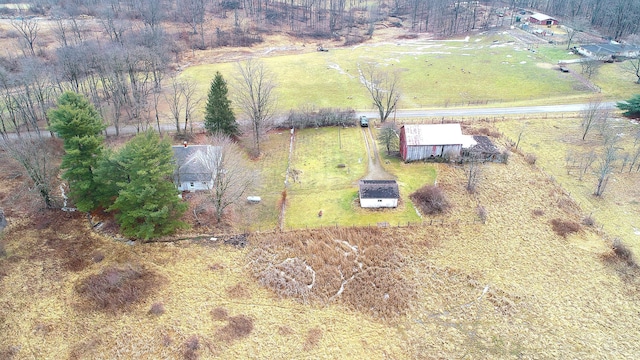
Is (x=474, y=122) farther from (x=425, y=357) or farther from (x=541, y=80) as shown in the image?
(x=425, y=357)

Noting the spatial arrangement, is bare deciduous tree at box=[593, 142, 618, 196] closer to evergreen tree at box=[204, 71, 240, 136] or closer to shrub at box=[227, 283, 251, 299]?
shrub at box=[227, 283, 251, 299]

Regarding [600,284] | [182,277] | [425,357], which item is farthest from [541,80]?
[182,277]

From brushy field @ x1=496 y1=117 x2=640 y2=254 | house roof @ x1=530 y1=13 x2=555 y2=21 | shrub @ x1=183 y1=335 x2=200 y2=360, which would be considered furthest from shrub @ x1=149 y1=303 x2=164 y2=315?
house roof @ x1=530 y1=13 x2=555 y2=21

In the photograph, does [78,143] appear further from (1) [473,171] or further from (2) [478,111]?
(2) [478,111]

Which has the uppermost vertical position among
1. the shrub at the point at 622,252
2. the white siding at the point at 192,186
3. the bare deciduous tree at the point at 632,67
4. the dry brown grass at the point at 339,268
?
the bare deciduous tree at the point at 632,67

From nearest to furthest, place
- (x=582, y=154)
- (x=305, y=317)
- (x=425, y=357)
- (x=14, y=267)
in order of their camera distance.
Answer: (x=425, y=357) < (x=305, y=317) < (x=14, y=267) < (x=582, y=154)

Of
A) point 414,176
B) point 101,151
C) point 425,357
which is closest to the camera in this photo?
point 425,357

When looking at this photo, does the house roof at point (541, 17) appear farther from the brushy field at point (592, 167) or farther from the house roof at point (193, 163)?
the house roof at point (193, 163)

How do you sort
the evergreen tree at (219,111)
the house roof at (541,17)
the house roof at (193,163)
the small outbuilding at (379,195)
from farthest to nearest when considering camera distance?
the house roof at (541,17), the evergreen tree at (219,111), the house roof at (193,163), the small outbuilding at (379,195)

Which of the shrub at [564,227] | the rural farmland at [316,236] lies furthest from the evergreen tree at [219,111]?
the shrub at [564,227]
